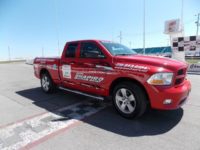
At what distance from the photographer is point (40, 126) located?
3.88 m

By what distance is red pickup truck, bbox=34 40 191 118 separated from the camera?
11.9 ft

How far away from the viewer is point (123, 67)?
4.07 metres

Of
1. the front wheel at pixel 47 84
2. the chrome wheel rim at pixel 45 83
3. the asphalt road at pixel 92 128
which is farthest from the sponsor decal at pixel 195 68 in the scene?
the chrome wheel rim at pixel 45 83

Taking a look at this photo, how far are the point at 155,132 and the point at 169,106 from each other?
2.01ft

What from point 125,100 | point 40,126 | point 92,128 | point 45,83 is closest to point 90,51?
point 125,100

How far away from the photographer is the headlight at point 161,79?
3.61 meters

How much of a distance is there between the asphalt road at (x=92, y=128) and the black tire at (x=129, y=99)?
0.20m

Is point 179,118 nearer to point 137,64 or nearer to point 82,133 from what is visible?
point 137,64

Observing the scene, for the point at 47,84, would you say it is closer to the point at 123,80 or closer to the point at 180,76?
the point at 123,80

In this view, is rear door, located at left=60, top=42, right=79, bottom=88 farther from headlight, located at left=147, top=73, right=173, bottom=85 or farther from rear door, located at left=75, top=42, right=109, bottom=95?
headlight, located at left=147, top=73, right=173, bottom=85

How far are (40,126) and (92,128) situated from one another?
1.16m

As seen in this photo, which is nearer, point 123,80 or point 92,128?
point 92,128

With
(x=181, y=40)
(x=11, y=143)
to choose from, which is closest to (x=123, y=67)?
(x=11, y=143)

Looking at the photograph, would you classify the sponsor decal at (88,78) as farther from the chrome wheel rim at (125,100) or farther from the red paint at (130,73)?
the chrome wheel rim at (125,100)
